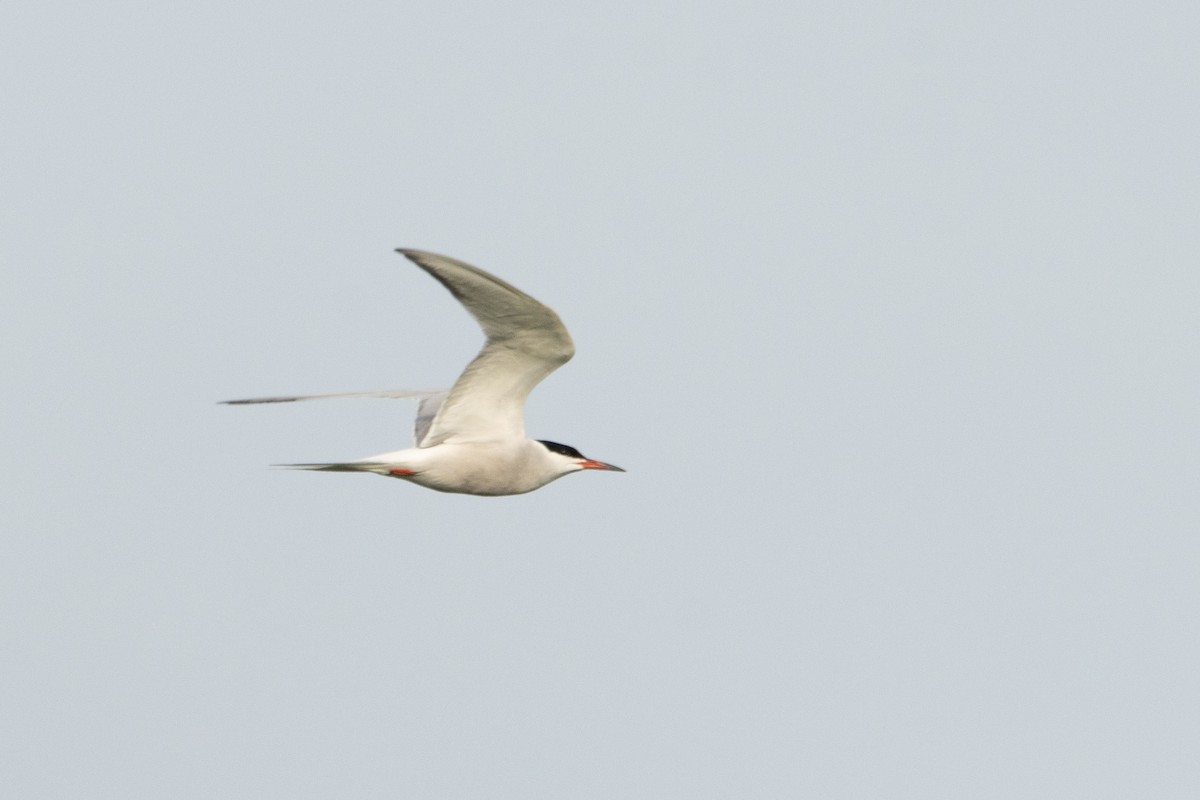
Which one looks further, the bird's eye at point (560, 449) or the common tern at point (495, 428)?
the bird's eye at point (560, 449)

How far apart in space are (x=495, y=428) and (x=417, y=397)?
2.06 meters

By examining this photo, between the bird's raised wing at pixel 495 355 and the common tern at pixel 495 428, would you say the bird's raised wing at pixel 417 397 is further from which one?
the bird's raised wing at pixel 495 355

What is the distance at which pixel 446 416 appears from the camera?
41.2 feet

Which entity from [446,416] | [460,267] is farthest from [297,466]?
[460,267]

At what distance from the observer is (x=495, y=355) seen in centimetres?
1180

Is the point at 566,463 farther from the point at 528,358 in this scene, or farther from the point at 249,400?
the point at 249,400

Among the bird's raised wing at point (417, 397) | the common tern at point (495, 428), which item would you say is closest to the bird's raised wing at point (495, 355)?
the common tern at point (495, 428)

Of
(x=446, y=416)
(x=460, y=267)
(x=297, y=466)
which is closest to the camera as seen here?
(x=460, y=267)

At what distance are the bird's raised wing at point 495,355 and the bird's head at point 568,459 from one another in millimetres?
599

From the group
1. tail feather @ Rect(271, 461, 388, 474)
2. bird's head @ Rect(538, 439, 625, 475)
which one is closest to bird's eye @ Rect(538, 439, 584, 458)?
bird's head @ Rect(538, 439, 625, 475)

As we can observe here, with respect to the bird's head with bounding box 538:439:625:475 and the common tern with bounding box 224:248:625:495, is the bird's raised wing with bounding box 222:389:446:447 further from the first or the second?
the bird's head with bounding box 538:439:625:475

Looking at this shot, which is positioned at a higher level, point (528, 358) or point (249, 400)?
point (528, 358)

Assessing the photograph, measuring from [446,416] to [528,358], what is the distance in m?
1.08

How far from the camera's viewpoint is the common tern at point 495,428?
11.3m
